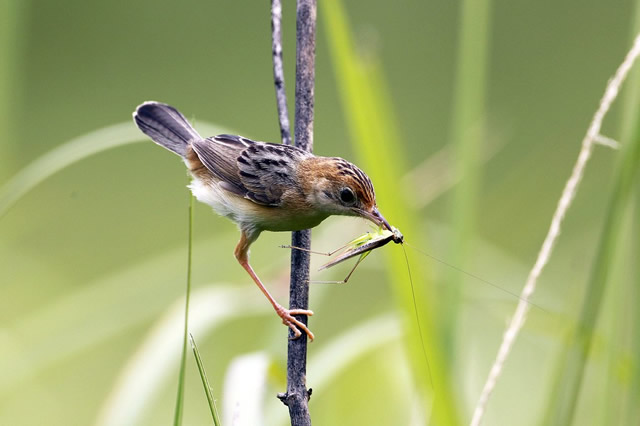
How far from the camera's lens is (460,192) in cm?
205

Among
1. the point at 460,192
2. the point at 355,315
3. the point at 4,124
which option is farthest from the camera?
the point at 355,315

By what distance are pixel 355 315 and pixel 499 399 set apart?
3565mm

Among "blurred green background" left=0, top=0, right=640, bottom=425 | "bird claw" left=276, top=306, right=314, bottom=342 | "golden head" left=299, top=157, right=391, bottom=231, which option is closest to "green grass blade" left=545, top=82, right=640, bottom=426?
"blurred green background" left=0, top=0, right=640, bottom=425

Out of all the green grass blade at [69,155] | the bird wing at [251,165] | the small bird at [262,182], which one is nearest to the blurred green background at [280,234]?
the green grass blade at [69,155]

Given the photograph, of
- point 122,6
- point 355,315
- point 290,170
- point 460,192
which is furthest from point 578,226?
point 122,6

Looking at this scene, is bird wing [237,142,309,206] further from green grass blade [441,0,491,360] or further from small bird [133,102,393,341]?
green grass blade [441,0,491,360]

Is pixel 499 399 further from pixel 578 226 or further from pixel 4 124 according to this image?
pixel 578 226

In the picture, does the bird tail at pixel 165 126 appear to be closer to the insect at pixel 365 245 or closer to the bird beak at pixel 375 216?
the bird beak at pixel 375 216

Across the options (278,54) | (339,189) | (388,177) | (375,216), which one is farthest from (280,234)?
(388,177)

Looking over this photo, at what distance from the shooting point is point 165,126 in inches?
158

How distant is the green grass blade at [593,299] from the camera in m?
1.82

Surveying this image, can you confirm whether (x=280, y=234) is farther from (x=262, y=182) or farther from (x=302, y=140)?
(x=302, y=140)

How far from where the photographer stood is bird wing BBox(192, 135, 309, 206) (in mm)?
3506

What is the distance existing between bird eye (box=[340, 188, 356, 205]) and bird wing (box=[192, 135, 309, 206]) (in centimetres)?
24
